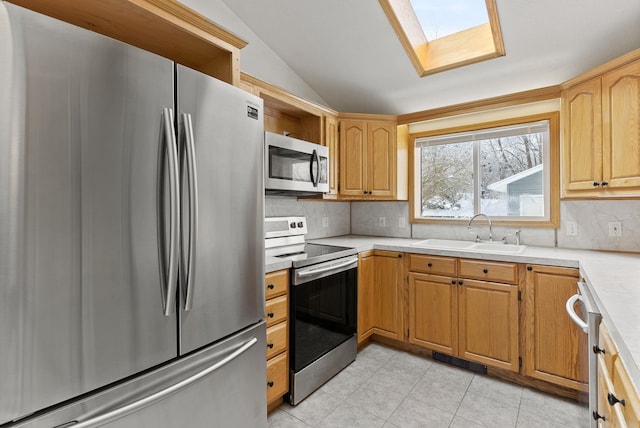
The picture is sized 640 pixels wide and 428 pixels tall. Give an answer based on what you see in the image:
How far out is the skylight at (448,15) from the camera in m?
2.38

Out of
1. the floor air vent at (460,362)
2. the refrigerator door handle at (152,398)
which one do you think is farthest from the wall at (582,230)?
the refrigerator door handle at (152,398)

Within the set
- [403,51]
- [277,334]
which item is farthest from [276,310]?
[403,51]

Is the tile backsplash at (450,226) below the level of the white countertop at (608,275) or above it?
above

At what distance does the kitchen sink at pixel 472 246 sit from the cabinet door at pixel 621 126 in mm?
783

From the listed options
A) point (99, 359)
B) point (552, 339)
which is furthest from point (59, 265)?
point (552, 339)

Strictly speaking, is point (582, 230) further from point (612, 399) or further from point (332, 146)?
point (332, 146)

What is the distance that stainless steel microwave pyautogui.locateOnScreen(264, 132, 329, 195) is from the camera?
7.01 ft

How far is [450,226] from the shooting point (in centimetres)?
316

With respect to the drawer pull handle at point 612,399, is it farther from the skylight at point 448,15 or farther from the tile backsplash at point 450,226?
the skylight at point 448,15

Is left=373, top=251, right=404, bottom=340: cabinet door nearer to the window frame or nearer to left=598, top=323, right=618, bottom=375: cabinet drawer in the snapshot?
the window frame

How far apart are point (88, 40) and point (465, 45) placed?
2599 mm

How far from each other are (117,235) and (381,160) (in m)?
2.51

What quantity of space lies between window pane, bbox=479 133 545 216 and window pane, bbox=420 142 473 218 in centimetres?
13

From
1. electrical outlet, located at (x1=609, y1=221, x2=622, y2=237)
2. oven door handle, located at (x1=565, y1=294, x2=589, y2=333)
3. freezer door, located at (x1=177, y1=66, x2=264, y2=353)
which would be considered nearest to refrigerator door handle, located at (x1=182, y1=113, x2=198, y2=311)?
freezer door, located at (x1=177, y1=66, x2=264, y2=353)
